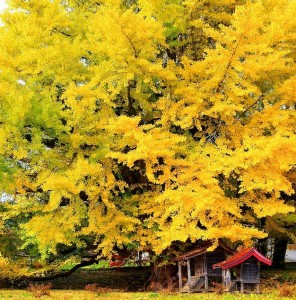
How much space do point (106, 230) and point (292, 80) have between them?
5.75 m

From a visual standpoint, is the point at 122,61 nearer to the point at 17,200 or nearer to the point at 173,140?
the point at 173,140

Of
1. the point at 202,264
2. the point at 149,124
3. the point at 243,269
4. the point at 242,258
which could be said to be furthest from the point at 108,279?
the point at 149,124

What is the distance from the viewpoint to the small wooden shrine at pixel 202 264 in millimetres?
12477

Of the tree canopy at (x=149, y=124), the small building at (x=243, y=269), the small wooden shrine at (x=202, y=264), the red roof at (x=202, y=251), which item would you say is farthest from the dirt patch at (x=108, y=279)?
the tree canopy at (x=149, y=124)

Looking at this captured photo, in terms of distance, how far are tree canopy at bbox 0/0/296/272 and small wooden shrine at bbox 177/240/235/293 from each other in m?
1.08

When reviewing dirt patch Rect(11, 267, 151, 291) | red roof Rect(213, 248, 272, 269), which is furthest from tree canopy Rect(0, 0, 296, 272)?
dirt patch Rect(11, 267, 151, 291)

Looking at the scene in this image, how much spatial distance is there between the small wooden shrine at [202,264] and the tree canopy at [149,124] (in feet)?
3.56

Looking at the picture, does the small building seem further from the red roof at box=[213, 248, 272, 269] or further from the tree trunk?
the tree trunk

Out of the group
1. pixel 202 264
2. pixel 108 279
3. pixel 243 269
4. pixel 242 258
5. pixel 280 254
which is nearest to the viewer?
pixel 242 258

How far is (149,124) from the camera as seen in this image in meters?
10.8

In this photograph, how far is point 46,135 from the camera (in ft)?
38.4

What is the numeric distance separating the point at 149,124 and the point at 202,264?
4463mm

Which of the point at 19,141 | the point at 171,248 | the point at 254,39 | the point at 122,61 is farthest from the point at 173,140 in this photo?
the point at 171,248

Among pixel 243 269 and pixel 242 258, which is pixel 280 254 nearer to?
pixel 243 269
